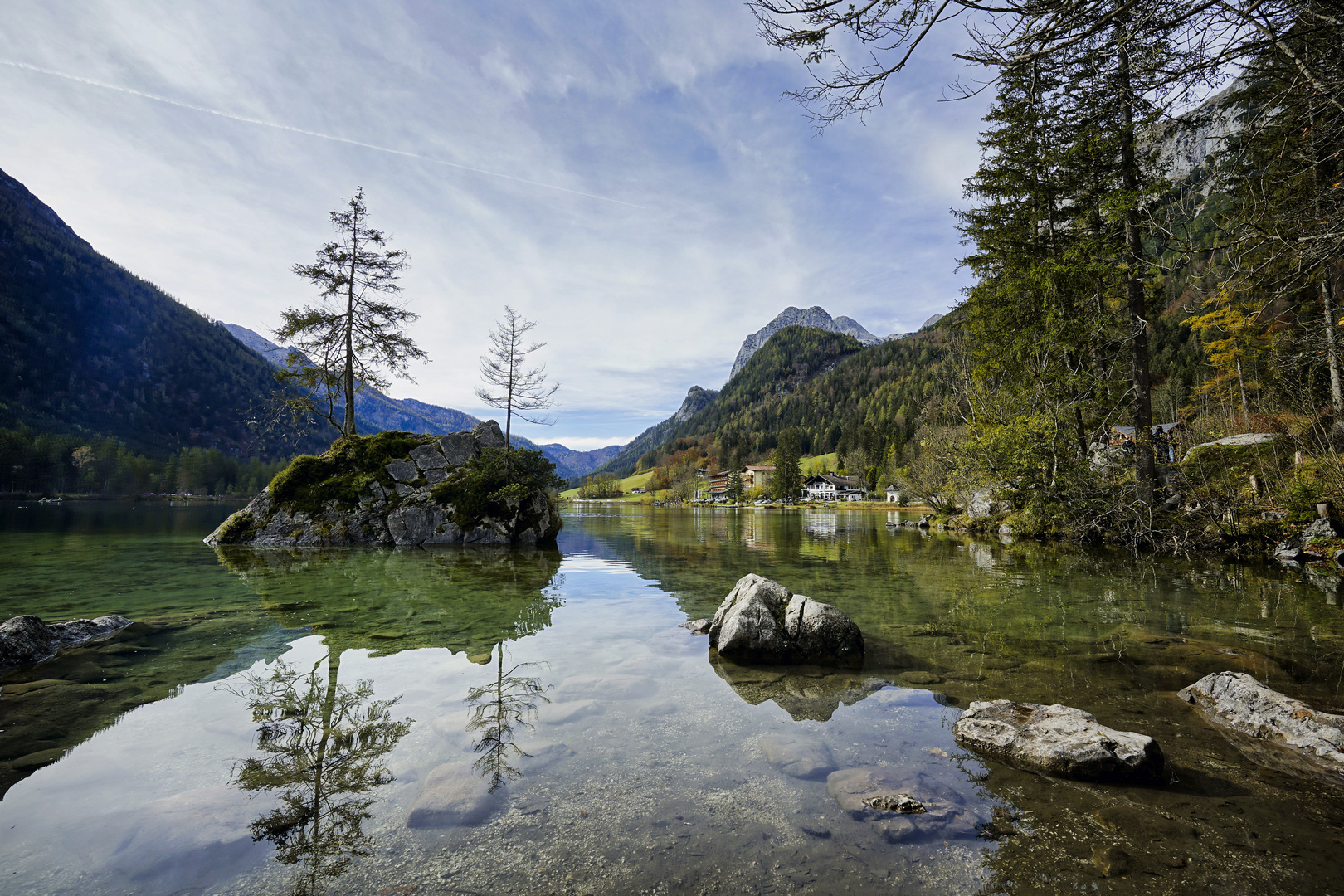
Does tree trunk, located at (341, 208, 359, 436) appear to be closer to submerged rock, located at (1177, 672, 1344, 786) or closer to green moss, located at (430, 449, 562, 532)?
green moss, located at (430, 449, 562, 532)

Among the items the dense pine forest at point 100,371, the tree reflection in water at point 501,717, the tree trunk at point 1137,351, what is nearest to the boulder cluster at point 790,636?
the tree reflection in water at point 501,717

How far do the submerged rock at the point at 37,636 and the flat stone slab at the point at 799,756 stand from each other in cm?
923

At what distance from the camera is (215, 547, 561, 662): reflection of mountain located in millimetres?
8430

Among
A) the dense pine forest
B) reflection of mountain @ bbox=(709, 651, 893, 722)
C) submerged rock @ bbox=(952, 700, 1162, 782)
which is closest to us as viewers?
submerged rock @ bbox=(952, 700, 1162, 782)

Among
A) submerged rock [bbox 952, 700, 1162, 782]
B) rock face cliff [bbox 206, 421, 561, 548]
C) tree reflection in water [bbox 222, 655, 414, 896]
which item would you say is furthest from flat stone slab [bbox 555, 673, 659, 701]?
rock face cliff [bbox 206, 421, 561, 548]

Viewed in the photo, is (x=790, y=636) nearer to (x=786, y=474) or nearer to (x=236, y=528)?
(x=236, y=528)

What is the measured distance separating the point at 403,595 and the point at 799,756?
1004 cm

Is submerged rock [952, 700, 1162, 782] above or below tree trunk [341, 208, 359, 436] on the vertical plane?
below

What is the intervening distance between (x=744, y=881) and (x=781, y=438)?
4106 inches

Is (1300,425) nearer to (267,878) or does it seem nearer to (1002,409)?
(1002,409)

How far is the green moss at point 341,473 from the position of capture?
75.0 feet

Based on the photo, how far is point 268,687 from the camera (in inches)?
236

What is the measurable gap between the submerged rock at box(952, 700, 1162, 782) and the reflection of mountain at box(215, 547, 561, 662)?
19.7 feet

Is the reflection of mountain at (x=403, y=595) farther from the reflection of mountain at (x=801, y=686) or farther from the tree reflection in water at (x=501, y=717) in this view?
the reflection of mountain at (x=801, y=686)
